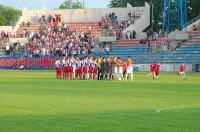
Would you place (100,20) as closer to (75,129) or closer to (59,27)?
(59,27)

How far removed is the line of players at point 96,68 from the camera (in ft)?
160

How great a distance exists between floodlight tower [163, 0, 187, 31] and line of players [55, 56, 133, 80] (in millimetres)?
30245

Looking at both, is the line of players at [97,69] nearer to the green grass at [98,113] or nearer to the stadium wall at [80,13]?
the green grass at [98,113]

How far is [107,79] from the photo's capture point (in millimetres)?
49281

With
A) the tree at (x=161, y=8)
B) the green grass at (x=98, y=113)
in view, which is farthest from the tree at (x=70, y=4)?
the green grass at (x=98, y=113)

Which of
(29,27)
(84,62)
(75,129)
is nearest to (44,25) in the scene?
(29,27)

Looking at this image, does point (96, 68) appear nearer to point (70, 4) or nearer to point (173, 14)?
point (173, 14)

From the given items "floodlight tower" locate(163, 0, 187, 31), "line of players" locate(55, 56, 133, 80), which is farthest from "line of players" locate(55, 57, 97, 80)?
"floodlight tower" locate(163, 0, 187, 31)

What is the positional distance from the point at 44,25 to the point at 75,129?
74335 millimetres

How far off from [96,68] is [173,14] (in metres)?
35.8

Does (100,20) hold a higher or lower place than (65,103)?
higher

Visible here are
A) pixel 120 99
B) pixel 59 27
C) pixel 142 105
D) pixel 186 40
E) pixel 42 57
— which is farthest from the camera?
pixel 59 27

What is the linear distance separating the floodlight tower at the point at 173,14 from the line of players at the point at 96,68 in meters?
30.2

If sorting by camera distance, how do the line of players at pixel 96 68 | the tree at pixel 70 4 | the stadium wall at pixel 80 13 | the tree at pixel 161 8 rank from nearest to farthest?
the line of players at pixel 96 68 < the stadium wall at pixel 80 13 < the tree at pixel 161 8 < the tree at pixel 70 4
